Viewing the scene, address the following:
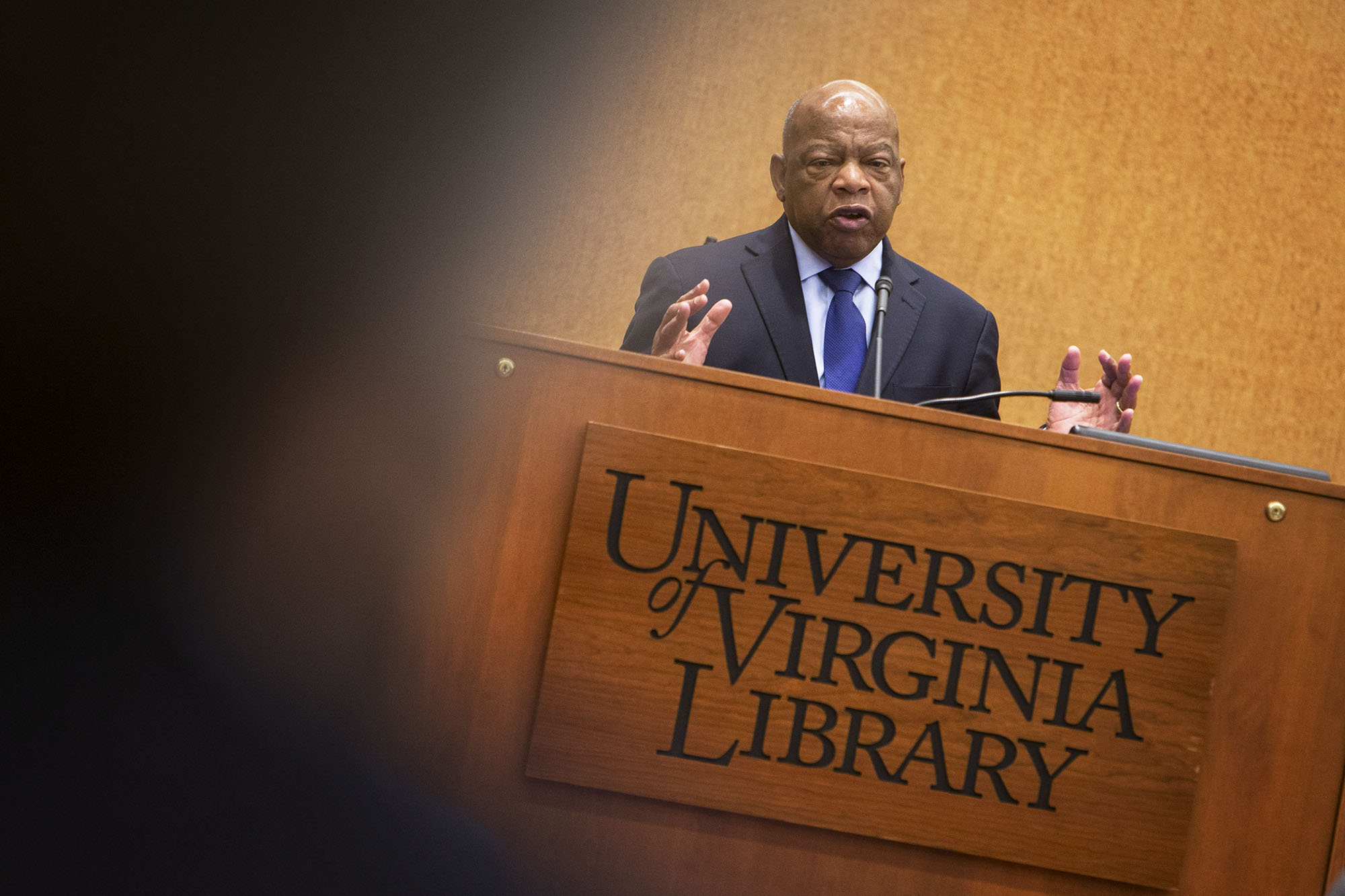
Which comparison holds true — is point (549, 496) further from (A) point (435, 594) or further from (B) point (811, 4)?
(B) point (811, 4)

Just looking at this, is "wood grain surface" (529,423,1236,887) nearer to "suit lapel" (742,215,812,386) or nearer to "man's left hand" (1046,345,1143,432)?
"man's left hand" (1046,345,1143,432)

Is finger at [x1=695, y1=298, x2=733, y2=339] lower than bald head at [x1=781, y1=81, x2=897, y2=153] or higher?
lower

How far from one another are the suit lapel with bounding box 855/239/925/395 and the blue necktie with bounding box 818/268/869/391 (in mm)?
43

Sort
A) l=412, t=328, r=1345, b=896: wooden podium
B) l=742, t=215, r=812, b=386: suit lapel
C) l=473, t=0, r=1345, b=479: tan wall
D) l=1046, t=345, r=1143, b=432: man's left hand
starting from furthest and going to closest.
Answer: l=473, t=0, r=1345, b=479: tan wall → l=742, t=215, r=812, b=386: suit lapel → l=1046, t=345, r=1143, b=432: man's left hand → l=412, t=328, r=1345, b=896: wooden podium

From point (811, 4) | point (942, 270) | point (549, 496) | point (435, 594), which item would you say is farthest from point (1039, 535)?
point (811, 4)

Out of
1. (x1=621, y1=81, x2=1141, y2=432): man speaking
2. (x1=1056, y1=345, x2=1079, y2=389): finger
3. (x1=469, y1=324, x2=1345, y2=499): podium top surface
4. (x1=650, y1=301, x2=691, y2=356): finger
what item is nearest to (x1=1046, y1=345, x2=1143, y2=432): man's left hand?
(x1=1056, y1=345, x2=1079, y2=389): finger

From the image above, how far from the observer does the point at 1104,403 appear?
1685 mm

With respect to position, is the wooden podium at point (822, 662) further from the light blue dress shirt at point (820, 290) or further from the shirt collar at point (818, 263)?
the shirt collar at point (818, 263)

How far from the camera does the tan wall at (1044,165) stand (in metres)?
3.33

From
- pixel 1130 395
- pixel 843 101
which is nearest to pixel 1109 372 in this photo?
pixel 1130 395

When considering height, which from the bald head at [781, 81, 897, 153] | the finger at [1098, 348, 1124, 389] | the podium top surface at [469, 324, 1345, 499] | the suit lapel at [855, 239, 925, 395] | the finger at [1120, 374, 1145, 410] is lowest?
the podium top surface at [469, 324, 1345, 499]

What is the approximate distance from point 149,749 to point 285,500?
0.63m

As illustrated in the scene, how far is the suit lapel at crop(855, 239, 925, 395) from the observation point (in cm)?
201

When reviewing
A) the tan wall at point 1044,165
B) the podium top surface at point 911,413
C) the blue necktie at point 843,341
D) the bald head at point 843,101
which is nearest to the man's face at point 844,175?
the bald head at point 843,101
